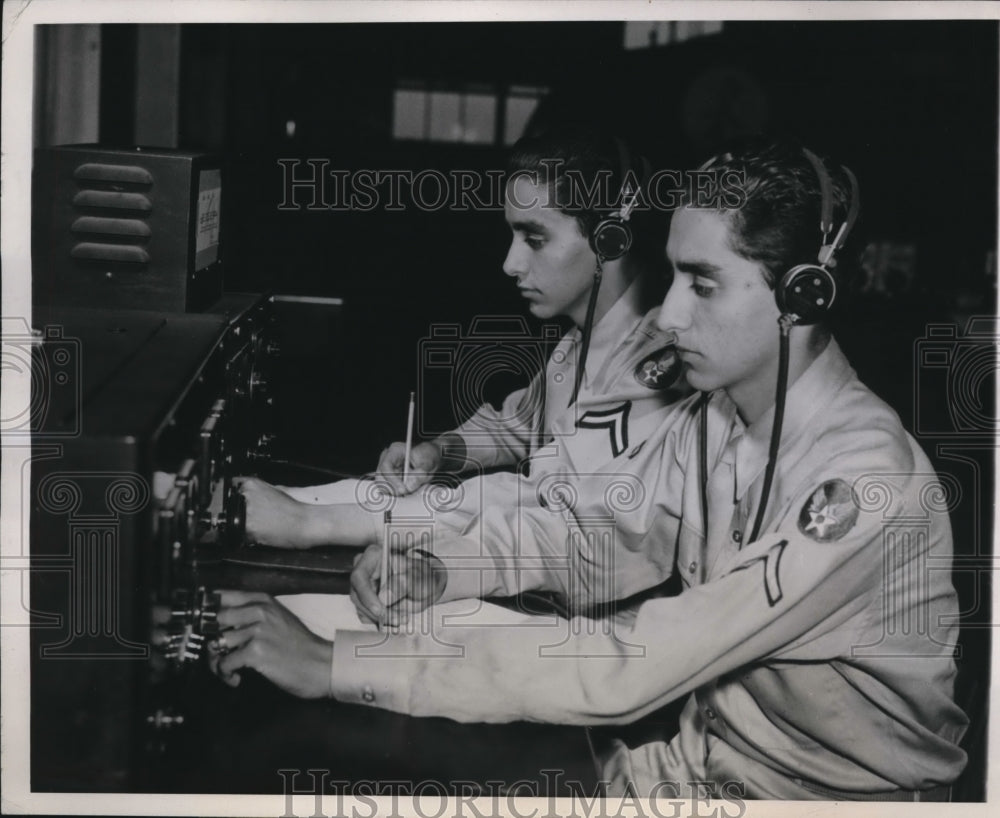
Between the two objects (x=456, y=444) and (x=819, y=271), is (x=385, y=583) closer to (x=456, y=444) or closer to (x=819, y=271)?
(x=456, y=444)

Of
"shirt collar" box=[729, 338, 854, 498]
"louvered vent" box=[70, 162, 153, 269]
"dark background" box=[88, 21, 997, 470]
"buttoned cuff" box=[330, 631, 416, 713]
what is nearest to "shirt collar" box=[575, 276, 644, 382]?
"dark background" box=[88, 21, 997, 470]

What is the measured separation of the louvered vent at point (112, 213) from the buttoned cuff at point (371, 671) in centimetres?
70

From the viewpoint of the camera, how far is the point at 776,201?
6.33ft

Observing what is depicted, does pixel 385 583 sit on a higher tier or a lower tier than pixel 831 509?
lower

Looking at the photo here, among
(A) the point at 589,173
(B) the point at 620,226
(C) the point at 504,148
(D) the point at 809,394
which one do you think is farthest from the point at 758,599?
(C) the point at 504,148

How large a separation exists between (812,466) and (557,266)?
1.76 ft

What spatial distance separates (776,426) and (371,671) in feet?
2.55

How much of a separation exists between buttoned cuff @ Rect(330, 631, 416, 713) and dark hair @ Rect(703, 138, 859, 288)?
87cm

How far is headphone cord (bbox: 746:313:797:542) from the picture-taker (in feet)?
6.41

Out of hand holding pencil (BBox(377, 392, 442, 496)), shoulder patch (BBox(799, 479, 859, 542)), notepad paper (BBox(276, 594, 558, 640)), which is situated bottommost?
notepad paper (BBox(276, 594, 558, 640))

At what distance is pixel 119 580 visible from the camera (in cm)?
150

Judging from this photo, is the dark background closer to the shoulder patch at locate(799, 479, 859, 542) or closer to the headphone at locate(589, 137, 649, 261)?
the headphone at locate(589, 137, 649, 261)

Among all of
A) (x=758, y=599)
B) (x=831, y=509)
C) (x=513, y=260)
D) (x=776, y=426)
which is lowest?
(x=758, y=599)

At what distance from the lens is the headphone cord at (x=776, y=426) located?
195 cm
